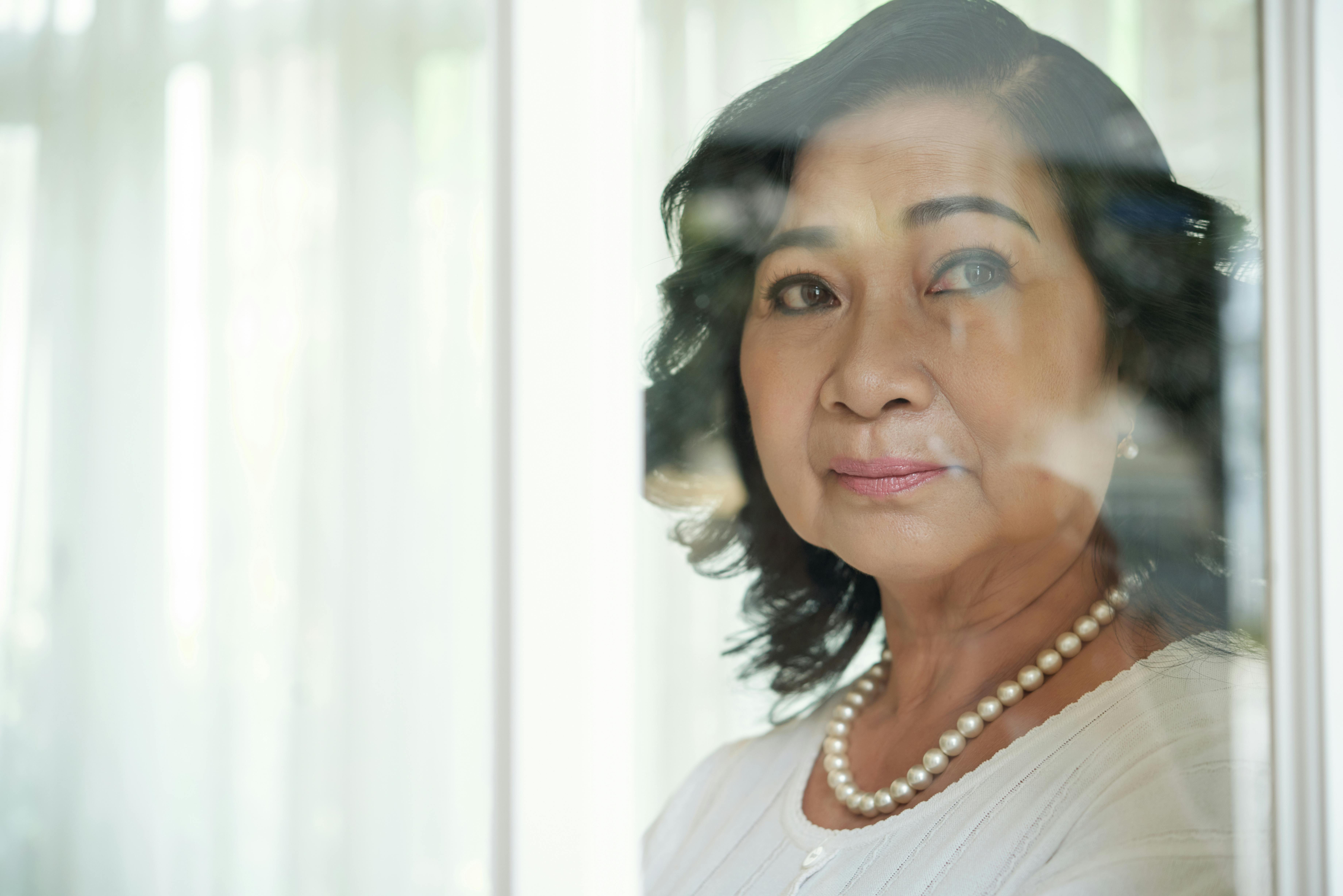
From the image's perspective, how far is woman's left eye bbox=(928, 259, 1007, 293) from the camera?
0.55 metres

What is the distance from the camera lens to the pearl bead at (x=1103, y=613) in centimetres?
54

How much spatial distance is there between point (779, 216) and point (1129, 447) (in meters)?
0.28

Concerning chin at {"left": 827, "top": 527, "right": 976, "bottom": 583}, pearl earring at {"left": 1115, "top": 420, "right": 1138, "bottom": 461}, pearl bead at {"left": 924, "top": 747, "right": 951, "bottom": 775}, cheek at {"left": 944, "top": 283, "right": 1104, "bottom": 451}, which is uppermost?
cheek at {"left": 944, "top": 283, "right": 1104, "bottom": 451}

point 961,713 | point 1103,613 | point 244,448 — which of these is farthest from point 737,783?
point 244,448

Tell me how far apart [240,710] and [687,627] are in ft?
1.79

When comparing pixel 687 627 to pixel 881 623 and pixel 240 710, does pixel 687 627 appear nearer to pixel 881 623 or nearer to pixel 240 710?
pixel 881 623

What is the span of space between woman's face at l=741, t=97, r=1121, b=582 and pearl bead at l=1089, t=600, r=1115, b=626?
5cm

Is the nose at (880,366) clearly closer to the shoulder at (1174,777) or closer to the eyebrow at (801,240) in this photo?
the eyebrow at (801,240)

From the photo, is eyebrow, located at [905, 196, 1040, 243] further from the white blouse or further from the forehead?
the white blouse

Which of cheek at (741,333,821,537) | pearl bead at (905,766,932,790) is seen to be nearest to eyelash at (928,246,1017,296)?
cheek at (741,333,821,537)

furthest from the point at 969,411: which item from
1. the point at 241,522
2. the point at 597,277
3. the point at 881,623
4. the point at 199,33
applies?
the point at 199,33

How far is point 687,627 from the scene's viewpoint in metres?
0.62

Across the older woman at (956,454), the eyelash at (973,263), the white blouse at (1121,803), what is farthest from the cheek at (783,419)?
the white blouse at (1121,803)

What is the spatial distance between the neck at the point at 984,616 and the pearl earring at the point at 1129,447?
2.0 inches
